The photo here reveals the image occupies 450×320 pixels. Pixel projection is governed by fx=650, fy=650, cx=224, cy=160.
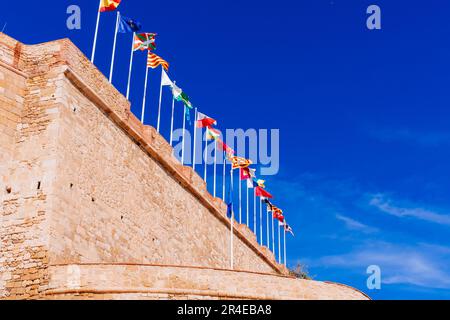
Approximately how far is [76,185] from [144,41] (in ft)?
22.8

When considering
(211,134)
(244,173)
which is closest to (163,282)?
(211,134)

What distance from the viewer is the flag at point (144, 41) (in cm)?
1992

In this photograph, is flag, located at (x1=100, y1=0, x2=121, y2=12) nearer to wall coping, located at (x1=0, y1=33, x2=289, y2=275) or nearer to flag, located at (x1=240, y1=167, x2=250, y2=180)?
wall coping, located at (x1=0, y1=33, x2=289, y2=275)

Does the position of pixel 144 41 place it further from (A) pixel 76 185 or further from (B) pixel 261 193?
(B) pixel 261 193

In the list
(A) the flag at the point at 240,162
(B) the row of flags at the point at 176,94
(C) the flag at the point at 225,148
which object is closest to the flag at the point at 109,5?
(B) the row of flags at the point at 176,94

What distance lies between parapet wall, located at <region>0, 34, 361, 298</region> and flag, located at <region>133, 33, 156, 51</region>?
2.78m

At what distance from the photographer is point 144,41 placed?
20.0 metres

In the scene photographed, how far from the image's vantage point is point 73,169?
572 inches

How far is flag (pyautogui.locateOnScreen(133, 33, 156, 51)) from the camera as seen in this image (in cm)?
1992

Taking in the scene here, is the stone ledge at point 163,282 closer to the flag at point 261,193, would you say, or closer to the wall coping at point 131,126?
the wall coping at point 131,126

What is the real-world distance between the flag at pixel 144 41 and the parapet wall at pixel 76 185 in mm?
2781

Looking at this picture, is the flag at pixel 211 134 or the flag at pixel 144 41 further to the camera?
the flag at pixel 211 134

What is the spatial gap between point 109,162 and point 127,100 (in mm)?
2471
